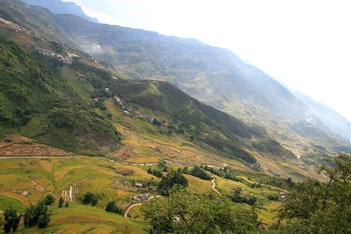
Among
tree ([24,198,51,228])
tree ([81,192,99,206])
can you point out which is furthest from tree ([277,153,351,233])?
tree ([81,192,99,206])

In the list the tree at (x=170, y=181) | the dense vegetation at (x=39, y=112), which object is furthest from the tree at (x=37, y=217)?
the dense vegetation at (x=39, y=112)

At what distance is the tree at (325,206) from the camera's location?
2531cm

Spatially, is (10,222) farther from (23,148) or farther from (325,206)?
(23,148)

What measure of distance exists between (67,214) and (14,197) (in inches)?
947

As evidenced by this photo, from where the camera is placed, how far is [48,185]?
75.9 metres

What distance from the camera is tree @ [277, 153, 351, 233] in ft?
83.0

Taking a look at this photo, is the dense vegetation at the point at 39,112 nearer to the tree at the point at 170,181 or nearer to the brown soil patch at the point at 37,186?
the brown soil patch at the point at 37,186

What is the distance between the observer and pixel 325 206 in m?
31.7

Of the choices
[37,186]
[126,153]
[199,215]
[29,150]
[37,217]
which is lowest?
[126,153]

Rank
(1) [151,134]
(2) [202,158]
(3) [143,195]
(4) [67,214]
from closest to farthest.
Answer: (4) [67,214]
(3) [143,195]
(2) [202,158]
(1) [151,134]

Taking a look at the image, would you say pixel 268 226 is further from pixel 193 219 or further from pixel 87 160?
pixel 87 160

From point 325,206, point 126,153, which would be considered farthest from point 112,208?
point 126,153

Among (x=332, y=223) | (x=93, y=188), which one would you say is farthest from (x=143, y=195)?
(x=332, y=223)

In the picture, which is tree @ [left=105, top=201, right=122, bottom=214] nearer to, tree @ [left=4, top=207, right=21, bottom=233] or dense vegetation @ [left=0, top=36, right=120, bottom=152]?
tree @ [left=4, top=207, right=21, bottom=233]
